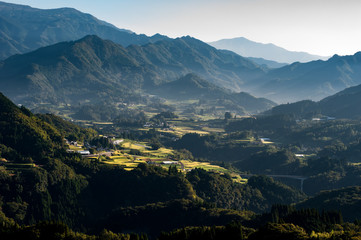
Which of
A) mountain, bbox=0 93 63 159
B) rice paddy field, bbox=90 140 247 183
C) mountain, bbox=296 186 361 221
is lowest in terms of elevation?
mountain, bbox=296 186 361 221

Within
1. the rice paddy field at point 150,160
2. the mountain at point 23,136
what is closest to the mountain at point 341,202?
the rice paddy field at point 150,160

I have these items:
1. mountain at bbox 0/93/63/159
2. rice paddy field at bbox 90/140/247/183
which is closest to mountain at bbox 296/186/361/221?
rice paddy field at bbox 90/140/247/183

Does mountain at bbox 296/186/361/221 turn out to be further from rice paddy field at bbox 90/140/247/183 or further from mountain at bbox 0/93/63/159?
mountain at bbox 0/93/63/159

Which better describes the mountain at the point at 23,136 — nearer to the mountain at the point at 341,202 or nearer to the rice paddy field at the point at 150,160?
the rice paddy field at the point at 150,160

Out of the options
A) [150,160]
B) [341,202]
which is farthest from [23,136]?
[341,202]

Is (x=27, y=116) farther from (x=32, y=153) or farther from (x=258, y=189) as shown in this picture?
(x=258, y=189)

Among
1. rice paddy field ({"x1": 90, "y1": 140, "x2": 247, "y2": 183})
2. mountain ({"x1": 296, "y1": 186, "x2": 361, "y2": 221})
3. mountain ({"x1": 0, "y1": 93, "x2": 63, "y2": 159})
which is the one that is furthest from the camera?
rice paddy field ({"x1": 90, "y1": 140, "x2": 247, "y2": 183})

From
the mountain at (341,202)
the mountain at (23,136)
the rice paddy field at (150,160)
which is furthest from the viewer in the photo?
the rice paddy field at (150,160)

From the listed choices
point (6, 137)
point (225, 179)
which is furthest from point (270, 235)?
point (6, 137)

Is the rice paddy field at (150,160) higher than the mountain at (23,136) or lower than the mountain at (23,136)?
lower

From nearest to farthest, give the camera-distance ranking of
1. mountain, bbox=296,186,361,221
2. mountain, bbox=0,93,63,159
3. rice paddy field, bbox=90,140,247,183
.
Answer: mountain, bbox=296,186,361,221
mountain, bbox=0,93,63,159
rice paddy field, bbox=90,140,247,183

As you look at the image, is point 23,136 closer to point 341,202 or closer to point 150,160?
point 150,160
